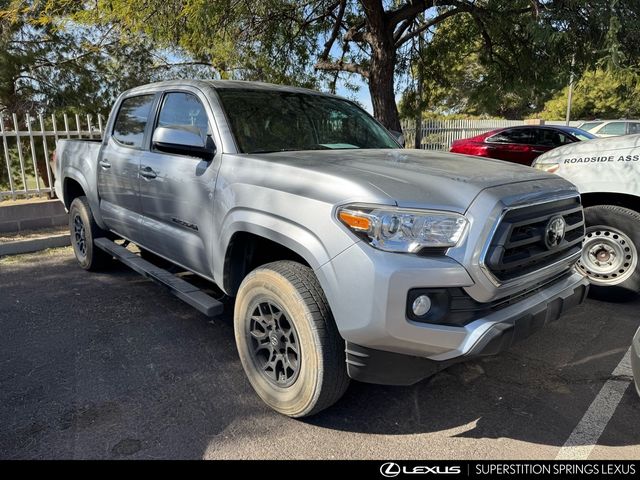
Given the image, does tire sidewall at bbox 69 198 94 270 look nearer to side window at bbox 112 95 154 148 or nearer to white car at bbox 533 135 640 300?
side window at bbox 112 95 154 148

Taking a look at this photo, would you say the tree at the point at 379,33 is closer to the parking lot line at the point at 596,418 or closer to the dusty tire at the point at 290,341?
the parking lot line at the point at 596,418

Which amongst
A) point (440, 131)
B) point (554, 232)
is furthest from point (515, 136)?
point (554, 232)

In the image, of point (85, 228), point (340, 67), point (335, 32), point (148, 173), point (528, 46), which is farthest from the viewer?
point (340, 67)

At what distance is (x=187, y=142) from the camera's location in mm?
3256

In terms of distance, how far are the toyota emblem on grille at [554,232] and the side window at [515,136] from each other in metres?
9.87

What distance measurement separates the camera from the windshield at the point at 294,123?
3365 mm

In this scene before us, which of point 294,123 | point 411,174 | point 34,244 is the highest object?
point 294,123

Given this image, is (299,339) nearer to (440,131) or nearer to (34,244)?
(34,244)

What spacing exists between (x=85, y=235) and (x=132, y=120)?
1.60 m

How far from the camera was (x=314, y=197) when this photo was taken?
2.49 m

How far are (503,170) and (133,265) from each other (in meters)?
3.10

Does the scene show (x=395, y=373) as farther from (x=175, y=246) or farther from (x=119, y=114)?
(x=119, y=114)
